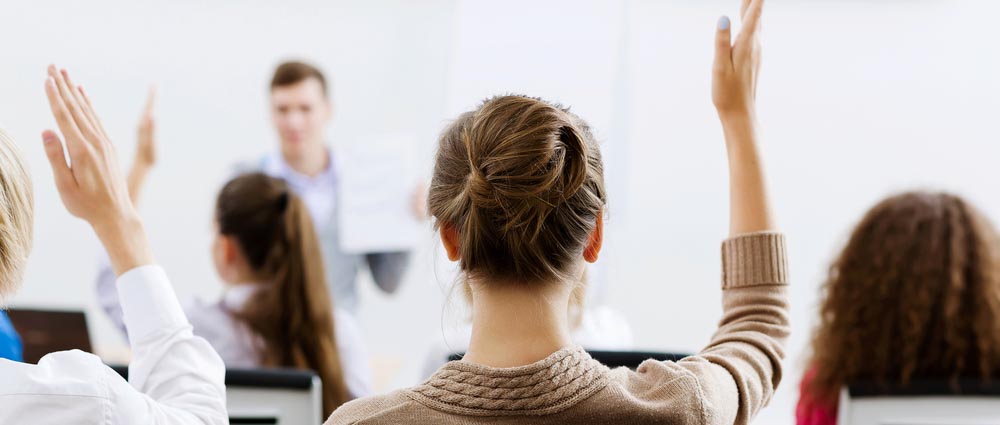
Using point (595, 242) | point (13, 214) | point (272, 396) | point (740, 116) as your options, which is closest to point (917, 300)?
point (740, 116)

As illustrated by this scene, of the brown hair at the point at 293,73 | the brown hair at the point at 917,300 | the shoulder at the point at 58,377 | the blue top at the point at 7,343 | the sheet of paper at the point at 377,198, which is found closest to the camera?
the shoulder at the point at 58,377

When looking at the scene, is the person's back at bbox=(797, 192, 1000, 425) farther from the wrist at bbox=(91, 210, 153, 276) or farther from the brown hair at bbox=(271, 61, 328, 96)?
the brown hair at bbox=(271, 61, 328, 96)

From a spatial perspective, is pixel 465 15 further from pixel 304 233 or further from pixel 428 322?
pixel 304 233

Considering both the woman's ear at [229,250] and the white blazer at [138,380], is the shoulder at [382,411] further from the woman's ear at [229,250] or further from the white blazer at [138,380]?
the woman's ear at [229,250]

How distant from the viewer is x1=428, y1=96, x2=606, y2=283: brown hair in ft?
2.59

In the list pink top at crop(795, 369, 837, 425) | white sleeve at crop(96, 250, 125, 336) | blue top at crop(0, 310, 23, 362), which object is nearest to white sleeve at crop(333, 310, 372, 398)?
white sleeve at crop(96, 250, 125, 336)

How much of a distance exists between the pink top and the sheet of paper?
154 centimetres

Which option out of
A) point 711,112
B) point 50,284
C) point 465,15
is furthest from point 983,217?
point 50,284

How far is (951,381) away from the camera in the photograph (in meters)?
1.44

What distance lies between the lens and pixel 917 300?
1.63m

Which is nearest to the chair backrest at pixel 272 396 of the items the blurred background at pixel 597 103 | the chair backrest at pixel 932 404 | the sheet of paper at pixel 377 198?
the chair backrest at pixel 932 404

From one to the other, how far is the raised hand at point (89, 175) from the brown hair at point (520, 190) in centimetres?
33

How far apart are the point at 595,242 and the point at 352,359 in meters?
1.25

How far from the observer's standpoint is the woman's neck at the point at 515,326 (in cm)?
80
